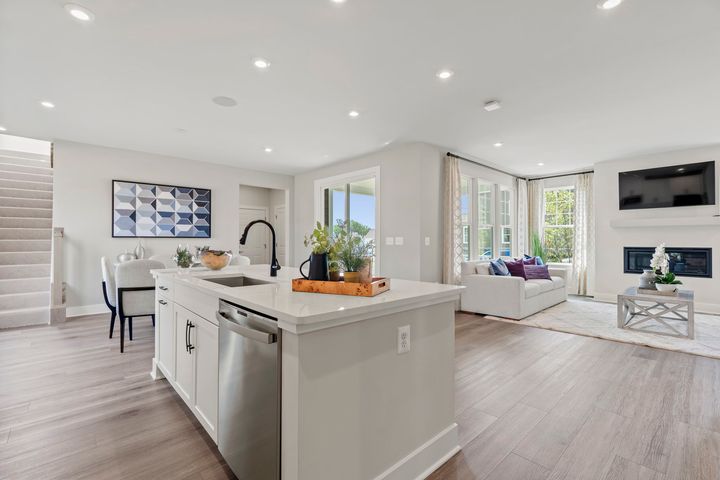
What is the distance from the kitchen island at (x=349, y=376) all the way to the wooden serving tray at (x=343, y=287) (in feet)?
0.17

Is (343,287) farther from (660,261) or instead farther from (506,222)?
(506,222)

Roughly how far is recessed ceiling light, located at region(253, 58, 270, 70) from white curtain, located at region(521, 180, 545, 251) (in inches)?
268

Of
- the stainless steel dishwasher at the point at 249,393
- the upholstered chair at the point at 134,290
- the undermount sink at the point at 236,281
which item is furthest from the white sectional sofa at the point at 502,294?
the upholstered chair at the point at 134,290

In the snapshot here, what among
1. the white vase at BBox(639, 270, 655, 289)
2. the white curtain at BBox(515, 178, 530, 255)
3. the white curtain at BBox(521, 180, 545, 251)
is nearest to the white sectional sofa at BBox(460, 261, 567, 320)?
the white vase at BBox(639, 270, 655, 289)

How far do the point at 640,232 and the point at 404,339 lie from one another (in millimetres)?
6432

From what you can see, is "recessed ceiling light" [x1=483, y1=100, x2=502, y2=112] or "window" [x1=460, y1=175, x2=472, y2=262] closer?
"recessed ceiling light" [x1=483, y1=100, x2=502, y2=112]

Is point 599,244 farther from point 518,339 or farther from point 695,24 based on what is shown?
point 695,24

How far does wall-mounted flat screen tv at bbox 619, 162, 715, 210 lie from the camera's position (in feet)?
17.2

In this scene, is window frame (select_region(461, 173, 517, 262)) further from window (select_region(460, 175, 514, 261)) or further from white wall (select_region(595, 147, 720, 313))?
white wall (select_region(595, 147, 720, 313))

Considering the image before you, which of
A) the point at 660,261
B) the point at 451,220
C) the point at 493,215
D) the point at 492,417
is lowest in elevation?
the point at 492,417

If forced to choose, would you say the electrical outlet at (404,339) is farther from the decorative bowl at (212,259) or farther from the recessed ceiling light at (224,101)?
the recessed ceiling light at (224,101)

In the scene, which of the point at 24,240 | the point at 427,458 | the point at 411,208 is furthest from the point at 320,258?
the point at 24,240

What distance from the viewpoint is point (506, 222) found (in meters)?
7.20

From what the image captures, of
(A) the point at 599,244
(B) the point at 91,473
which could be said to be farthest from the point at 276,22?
(A) the point at 599,244
